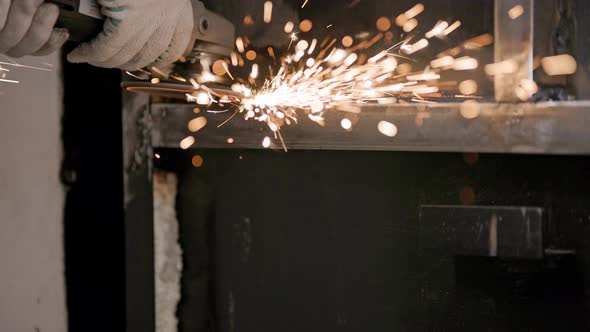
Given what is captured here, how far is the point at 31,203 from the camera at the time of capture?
A: 1397mm

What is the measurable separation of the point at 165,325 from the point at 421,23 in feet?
3.28

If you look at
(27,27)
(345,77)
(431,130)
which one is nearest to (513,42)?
(431,130)

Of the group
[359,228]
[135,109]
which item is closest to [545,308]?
[359,228]

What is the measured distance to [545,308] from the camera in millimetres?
1264

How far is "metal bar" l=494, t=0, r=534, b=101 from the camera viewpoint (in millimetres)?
1185

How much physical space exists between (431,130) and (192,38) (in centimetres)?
54

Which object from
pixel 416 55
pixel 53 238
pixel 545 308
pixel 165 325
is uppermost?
pixel 416 55

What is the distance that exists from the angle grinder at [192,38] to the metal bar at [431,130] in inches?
4.4

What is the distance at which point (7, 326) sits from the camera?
1369mm

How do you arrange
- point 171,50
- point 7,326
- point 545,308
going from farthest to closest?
point 7,326
point 545,308
point 171,50

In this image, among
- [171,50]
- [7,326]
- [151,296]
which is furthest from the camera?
[151,296]

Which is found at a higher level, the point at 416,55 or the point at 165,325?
the point at 416,55

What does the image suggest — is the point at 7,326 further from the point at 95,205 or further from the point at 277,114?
the point at 277,114

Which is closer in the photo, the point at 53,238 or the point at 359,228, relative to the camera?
the point at 359,228
